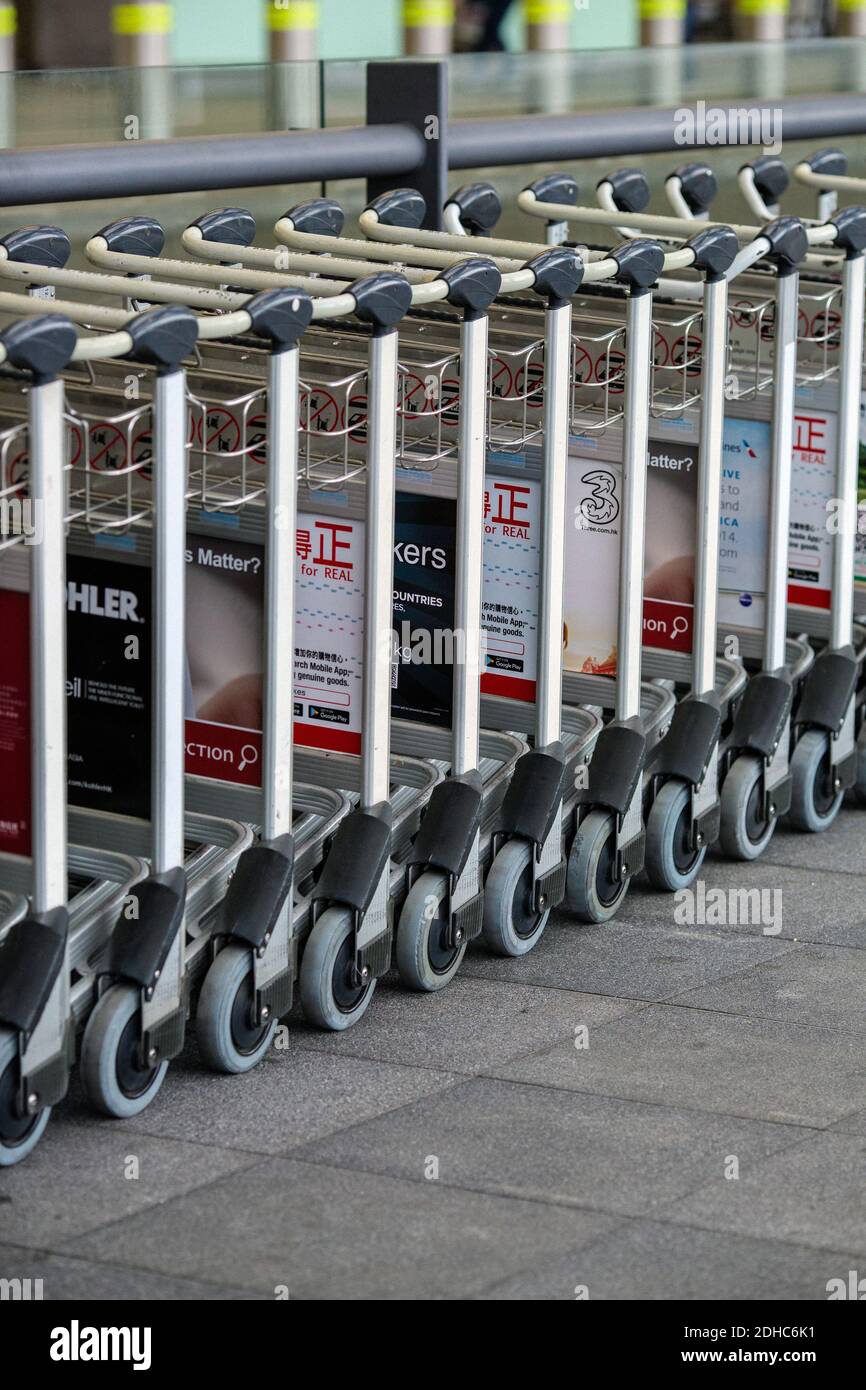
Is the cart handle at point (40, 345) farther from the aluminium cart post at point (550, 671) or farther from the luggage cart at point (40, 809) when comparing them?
the aluminium cart post at point (550, 671)

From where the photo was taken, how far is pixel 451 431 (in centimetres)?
446

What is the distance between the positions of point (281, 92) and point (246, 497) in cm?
222

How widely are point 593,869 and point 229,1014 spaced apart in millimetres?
1089

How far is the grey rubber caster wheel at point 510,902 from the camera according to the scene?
4.50 metres

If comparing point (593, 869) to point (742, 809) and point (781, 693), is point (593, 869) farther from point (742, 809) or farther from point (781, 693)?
point (781, 693)

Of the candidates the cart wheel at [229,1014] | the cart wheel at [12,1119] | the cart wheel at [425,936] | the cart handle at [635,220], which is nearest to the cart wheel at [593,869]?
the cart wheel at [425,936]

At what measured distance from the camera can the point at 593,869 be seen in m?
4.71

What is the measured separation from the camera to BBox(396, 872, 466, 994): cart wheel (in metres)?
4.29

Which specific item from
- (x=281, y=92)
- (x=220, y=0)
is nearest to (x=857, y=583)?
(x=281, y=92)

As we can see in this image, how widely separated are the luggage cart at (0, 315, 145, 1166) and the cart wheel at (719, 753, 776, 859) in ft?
6.34

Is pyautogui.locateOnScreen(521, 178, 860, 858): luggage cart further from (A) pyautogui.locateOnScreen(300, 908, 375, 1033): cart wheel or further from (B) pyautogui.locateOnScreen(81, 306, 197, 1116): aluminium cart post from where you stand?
(B) pyautogui.locateOnScreen(81, 306, 197, 1116): aluminium cart post

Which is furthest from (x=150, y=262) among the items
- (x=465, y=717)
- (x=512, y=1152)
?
(x=512, y=1152)
